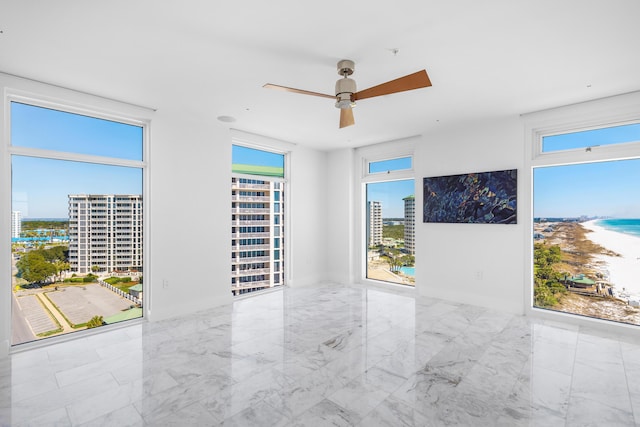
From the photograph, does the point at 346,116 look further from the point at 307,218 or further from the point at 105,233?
the point at 307,218

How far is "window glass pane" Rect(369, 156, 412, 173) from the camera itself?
555cm

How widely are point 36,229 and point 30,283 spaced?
0.58 meters

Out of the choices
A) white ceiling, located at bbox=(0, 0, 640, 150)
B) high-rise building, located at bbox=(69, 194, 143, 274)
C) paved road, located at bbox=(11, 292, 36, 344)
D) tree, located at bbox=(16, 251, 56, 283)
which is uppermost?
white ceiling, located at bbox=(0, 0, 640, 150)

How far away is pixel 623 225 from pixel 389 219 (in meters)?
3.19

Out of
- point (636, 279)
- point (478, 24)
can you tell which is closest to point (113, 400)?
point (478, 24)

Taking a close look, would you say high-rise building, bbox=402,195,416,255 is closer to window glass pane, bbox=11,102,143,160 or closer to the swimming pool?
the swimming pool

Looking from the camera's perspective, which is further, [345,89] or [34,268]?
[34,268]

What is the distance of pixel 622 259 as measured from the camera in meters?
3.73

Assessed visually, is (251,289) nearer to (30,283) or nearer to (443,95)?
(30,283)

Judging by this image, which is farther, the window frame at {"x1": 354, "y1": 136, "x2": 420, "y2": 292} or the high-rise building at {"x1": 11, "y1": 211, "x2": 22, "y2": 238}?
the window frame at {"x1": 354, "y1": 136, "x2": 420, "y2": 292}

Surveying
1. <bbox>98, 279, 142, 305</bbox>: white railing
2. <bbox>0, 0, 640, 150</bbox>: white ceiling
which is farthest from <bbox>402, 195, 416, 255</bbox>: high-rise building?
<bbox>98, 279, 142, 305</bbox>: white railing

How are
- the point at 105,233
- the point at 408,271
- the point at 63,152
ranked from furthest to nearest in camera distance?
1. the point at 408,271
2. the point at 105,233
3. the point at 63,152

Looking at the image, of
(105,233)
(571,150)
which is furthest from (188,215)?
(571,150)

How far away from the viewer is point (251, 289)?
535cm
